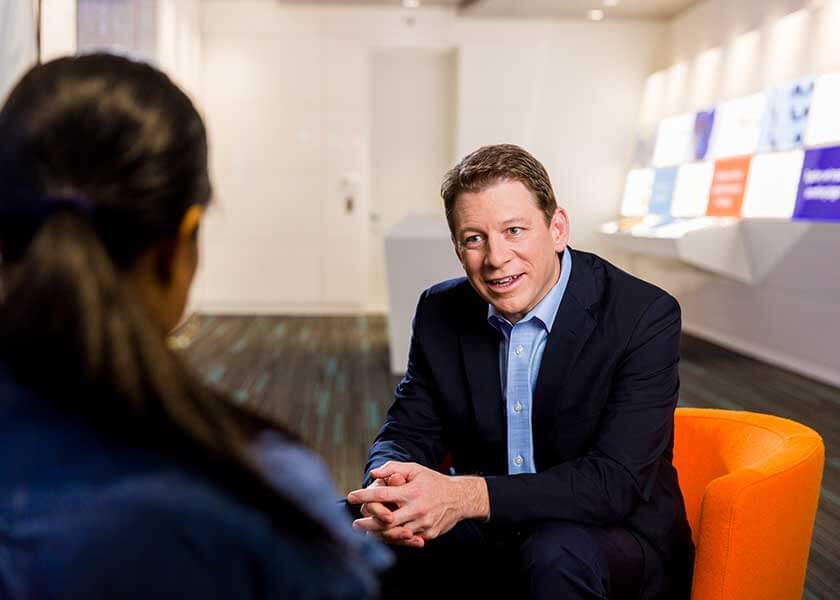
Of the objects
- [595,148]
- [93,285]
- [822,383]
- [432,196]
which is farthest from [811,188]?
[93,285]

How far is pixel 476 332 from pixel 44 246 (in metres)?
1.29

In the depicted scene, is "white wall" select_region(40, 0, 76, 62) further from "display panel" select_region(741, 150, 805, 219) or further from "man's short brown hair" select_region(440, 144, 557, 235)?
"display panel" select_region(741, 150, 805, 219)

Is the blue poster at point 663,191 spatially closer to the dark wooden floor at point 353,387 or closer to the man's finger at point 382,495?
the dark wooden floor at point 353,387

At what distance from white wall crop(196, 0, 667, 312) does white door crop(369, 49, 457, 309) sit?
102 mm

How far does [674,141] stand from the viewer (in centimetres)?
833

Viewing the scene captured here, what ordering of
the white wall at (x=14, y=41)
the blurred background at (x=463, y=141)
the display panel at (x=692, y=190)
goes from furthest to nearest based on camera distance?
the display panel at (x=692, y=190) → the blurred background at (x=463, y=141) → the white wall at (x=14, y=41)

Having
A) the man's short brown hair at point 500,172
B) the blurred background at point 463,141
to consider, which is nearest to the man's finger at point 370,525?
the man's short brown hair at point 500,172

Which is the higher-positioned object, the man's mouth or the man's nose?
the man's nose

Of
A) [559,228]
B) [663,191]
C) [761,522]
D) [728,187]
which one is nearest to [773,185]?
[728,187]

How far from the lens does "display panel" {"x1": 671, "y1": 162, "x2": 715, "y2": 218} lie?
24.7 ft

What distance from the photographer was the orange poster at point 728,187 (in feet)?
22.5

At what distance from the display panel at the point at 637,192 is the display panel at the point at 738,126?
47.5 inches

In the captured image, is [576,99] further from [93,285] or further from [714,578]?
[93,285]

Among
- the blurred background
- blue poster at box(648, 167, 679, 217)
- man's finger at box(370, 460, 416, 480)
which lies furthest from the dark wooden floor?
man's finger at box(370, 460, 416, 480)
